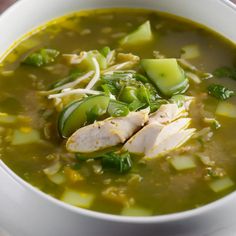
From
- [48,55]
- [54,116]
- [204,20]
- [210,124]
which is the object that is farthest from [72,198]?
[204,20]

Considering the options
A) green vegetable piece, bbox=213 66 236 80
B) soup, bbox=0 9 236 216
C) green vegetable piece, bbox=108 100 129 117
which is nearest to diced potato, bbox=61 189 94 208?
soup, bbox=0 9 236 216

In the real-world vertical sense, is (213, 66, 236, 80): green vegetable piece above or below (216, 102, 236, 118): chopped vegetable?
above

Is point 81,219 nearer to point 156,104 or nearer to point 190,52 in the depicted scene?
point 156,104

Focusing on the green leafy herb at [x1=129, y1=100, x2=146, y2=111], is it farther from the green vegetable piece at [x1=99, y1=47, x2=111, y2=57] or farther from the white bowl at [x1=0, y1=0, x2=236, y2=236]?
the white bowl at [x1=0, y1=0, x2=236, y2=236]

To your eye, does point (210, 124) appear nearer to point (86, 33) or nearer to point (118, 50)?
point (118, 50)

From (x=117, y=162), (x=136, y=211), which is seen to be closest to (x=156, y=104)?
(x=117, y=162)

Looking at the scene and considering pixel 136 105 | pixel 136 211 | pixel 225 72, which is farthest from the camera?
pixel 225 72
